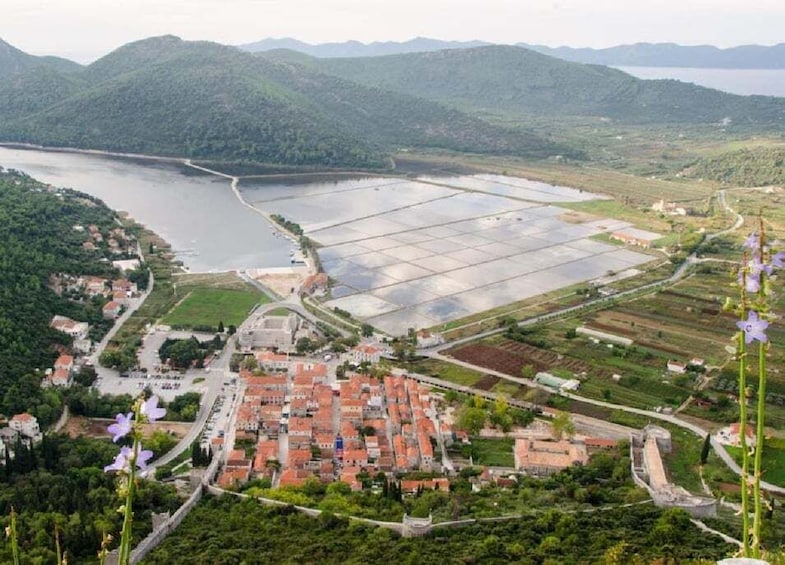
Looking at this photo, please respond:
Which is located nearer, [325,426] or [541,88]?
[325,426]

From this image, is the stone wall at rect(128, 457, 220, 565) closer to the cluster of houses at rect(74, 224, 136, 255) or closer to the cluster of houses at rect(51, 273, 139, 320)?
the cluster of houses at rect(51, 273, 139, 320)

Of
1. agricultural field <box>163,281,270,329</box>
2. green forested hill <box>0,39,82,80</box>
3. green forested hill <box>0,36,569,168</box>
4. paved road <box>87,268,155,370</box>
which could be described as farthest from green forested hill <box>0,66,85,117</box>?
agricultural field <box>163,281,270,329</box>

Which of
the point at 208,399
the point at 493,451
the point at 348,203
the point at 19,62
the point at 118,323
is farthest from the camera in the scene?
the point at 19,62

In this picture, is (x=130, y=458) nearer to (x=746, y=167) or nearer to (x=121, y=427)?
(x=121, y=427)

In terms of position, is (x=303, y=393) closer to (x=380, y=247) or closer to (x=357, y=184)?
(x=380, y=247)

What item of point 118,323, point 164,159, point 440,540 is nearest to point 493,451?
point 440,540
